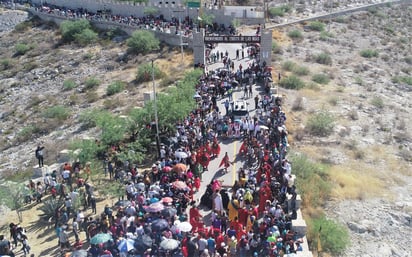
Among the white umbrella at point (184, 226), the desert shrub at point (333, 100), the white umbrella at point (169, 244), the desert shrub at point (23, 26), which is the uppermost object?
the desert shrub at point (23, 26)

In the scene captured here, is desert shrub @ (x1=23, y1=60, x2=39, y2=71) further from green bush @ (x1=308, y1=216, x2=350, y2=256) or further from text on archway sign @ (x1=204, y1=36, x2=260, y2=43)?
green bush @ (x1=308, y1=216, x2=350, y2=256)

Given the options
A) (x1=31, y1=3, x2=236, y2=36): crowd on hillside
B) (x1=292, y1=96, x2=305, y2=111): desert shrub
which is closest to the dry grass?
(x1=292, y1=96, x2=305, y2=111): desert shrub

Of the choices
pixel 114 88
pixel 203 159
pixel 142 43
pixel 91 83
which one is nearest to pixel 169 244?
pixel 203 159

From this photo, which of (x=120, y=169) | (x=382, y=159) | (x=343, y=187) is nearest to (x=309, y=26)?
(x=382, y=159)

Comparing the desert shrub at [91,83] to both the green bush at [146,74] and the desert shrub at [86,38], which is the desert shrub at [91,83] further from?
the desert shrub at [86,38]

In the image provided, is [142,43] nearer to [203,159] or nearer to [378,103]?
[378,103]

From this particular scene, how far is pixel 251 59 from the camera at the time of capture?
39031 millimetres

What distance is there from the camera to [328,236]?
65.5 ft

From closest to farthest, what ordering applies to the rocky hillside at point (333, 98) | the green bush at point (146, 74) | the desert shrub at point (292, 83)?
the rocky hillside at point (333, 98)
the desert shrub at point (292, 83)
the green bush at point (146, 74)

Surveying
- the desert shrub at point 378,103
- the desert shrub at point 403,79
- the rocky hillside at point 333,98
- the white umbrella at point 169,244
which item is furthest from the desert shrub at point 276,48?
the white umbrella at point 169,244

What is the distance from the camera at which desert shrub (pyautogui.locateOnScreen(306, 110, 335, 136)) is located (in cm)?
3162

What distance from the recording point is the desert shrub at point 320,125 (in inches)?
1245

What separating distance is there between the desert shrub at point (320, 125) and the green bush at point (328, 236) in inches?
462

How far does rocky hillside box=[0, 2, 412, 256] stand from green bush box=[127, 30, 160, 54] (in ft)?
4.73
